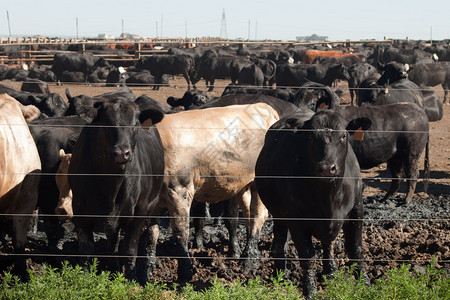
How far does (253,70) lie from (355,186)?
21077 millimetres

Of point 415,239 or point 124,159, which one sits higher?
point 124,159

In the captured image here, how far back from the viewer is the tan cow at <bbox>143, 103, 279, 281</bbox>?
7203 mm

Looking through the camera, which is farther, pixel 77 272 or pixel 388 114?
pixel 388 114

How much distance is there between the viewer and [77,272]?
504 cm

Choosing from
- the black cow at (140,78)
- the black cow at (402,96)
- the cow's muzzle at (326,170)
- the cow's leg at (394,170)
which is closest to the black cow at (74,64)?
the black cow at (140,78)

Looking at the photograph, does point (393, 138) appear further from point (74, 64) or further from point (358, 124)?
point (74, 64)

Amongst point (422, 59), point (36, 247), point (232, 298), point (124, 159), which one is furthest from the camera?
point (422, 59)

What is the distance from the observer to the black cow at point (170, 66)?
31.0 metres

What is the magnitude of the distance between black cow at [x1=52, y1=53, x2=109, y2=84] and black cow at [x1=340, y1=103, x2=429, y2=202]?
75.5 ft

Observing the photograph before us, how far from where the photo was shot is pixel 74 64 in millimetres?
31797

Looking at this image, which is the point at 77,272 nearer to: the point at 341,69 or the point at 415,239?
the point at 415,239

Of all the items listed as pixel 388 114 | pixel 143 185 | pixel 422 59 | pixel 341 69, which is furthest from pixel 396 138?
pixel 422 59

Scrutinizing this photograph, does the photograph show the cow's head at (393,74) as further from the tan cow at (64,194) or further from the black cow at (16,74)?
the black cow at (16,74)

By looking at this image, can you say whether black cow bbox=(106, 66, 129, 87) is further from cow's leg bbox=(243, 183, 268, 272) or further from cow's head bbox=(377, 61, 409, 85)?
cow's leg bbox=(243, 183, 268, 272)
